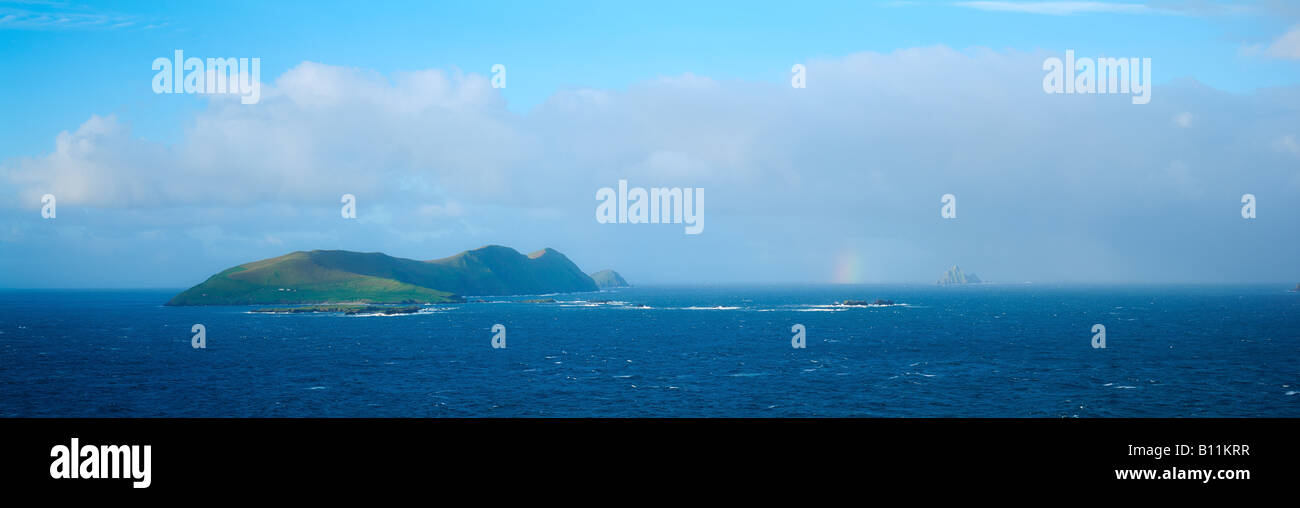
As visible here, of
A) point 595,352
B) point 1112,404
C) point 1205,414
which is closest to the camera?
point 1205,414

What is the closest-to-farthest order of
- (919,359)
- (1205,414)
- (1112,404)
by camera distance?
1. (1205,414)
2. (1112,404)
3. (919,359)
